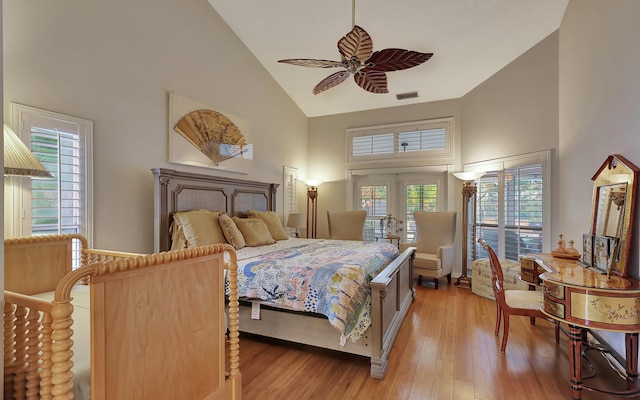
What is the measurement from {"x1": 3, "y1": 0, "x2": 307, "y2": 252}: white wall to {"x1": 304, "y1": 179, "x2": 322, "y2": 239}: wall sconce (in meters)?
2.38

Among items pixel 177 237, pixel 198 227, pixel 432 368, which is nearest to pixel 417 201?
pixel 432 368

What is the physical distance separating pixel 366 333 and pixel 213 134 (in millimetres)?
3024

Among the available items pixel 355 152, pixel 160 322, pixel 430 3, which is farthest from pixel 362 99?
pixel 160 322

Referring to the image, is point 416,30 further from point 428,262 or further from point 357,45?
point 428,262

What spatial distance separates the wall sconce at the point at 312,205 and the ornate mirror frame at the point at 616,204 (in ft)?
14.2

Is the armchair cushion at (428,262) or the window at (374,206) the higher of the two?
the window at (374,206)

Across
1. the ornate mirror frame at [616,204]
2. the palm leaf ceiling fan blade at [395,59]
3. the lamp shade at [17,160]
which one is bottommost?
the ornate mirror frame at [616,204]

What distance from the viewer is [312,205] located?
6332mm

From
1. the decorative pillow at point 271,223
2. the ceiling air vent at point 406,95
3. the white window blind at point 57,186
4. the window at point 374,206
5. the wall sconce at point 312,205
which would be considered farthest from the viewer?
the wall sconce at point 312,205

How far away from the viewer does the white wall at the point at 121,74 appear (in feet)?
7.57

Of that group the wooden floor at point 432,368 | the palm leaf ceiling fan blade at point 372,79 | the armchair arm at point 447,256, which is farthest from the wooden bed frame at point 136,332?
the armchair arm at point 447,256

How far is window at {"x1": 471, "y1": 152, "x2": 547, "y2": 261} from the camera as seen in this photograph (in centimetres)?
401

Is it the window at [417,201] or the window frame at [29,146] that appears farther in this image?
the window at [417,201]

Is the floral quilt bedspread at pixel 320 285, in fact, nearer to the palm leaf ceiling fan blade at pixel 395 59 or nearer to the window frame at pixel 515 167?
the palm leaf ceiling fan blade at pixel 395 59
